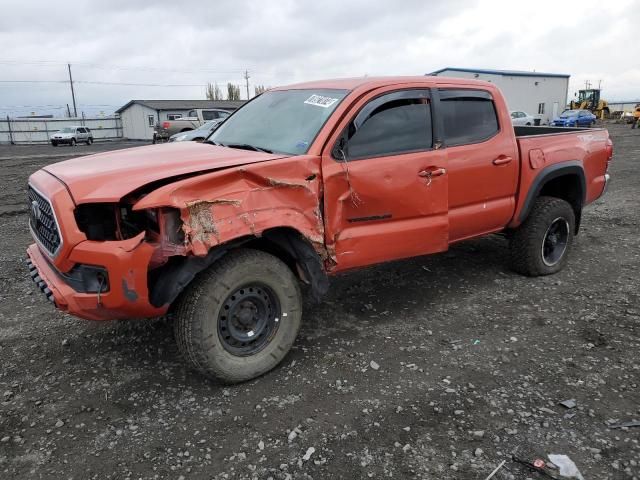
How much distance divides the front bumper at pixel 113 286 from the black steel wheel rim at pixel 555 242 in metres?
4.09

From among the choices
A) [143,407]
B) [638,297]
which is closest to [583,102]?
[638,297]

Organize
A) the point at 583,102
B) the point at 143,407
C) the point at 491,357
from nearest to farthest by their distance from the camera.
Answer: the point at 143,407
the point at 491,357
the point at 583,102

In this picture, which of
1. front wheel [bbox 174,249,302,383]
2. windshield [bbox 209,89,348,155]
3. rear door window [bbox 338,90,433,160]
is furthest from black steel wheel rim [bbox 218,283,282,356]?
rear door window [bbox 338,90,433,160]

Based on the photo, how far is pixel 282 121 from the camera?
394 cm

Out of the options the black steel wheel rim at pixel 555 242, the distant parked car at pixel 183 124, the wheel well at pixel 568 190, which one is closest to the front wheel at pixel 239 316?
the black steel wheel rim at pixel 555 242

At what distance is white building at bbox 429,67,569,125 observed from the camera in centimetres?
4387

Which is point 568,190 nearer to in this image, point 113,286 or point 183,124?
point 113,286

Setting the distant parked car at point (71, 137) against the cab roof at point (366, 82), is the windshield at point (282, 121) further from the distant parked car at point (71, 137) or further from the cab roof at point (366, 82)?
the distant parked car at point (71, 137)

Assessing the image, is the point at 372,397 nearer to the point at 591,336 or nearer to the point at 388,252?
the point at 388,252

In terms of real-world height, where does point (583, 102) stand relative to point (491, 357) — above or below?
above

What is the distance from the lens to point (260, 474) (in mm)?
2537

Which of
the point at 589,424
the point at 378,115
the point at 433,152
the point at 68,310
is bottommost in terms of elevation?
the point at 589,424

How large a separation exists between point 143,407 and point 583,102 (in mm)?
51407

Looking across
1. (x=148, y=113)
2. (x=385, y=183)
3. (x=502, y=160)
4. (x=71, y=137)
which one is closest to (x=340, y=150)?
(x=385, y=183)
